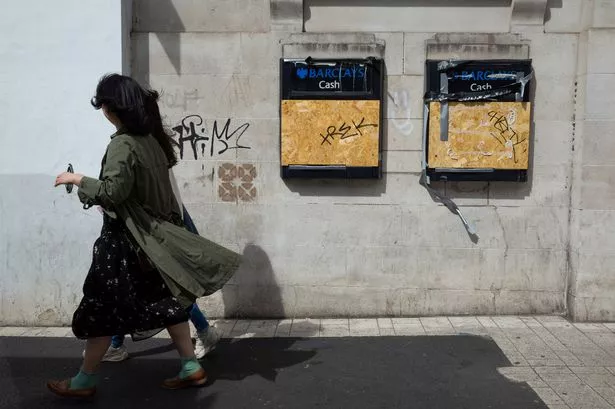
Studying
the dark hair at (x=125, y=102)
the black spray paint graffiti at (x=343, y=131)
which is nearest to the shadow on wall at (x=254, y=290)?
the black spray paint graffiti at (x=343, y=131)

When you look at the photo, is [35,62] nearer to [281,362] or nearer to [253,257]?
[253,257]

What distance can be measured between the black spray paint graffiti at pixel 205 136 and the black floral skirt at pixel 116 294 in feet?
5.58

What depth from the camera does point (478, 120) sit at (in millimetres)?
5102

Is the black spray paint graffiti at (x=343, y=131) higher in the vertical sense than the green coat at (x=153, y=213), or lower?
higher

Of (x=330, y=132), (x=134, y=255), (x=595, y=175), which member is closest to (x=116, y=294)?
(x=134, y=255)

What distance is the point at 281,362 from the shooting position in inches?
169

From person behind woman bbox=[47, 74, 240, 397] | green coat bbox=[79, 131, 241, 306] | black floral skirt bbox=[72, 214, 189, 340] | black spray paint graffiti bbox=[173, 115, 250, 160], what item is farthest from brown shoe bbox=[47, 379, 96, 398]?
black spray paint graffiti bbox=[173, 115, 250, 160]

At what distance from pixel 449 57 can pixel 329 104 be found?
3.59ft

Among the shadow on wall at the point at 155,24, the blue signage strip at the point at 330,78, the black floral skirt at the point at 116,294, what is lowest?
the black floral skirt at the point at 116,294

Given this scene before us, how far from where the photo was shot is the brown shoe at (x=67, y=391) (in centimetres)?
366

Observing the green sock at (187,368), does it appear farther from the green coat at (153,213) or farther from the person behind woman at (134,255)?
the green coat at (153,213)

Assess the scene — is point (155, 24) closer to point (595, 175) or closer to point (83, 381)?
point (83, 381)

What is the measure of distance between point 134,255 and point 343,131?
221 centimetres

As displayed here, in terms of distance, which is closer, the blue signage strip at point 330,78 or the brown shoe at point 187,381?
the brown shoe at point 187,381
